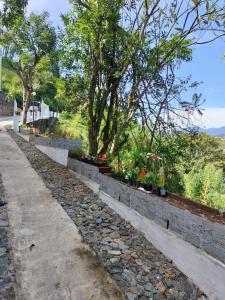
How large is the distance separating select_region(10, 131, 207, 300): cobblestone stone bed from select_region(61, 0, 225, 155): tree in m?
1.69

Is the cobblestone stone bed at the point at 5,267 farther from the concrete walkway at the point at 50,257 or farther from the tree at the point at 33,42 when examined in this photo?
the tree at the point at 33,42

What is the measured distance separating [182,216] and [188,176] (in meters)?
2.21

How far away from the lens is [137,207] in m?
4.11

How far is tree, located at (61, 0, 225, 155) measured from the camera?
16.7 feet

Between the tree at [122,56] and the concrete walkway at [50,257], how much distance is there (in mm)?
2210

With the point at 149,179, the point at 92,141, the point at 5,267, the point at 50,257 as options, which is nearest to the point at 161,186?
the point at 149,179

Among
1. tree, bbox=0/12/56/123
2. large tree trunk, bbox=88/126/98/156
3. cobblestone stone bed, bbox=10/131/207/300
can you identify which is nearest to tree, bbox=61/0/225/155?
large tree trunk, bbox=88/126/98/156

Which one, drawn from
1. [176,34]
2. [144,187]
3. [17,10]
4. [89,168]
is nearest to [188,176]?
[144,187]

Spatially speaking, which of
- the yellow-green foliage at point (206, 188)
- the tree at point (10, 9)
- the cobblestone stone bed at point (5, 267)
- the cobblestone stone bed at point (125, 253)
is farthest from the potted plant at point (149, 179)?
the tree at point (10, 9)

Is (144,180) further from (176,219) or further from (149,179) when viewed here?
(176,219)

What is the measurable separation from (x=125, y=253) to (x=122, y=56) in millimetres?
3884

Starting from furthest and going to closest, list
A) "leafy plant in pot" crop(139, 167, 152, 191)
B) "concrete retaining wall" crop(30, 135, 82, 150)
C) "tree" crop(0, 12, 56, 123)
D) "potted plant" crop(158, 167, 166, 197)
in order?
"tree" crop(0, 12, 56, 123), "concrete retaining wall" crop(30, 135, 82, 150), "leafy plant in pot" crop(139, 167, 152, 191), "potted plant" crop(158, 167, 166, 197)

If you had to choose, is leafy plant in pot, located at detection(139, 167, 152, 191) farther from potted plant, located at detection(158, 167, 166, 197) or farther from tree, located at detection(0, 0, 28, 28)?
tree, located at detection(0, 0, 28, 28)

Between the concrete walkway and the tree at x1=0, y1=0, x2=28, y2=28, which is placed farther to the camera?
the tree at x1=0, y1=0, x2=28, y2=28
